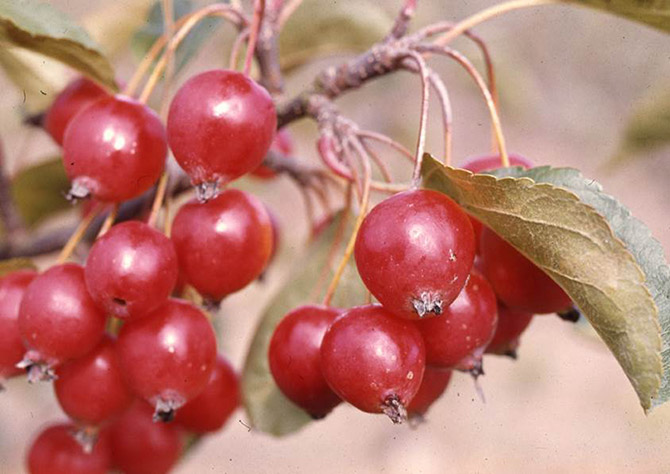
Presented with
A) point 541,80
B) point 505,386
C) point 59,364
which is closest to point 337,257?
point 59,364

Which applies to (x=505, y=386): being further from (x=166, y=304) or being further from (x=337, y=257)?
(x=166, y=304)

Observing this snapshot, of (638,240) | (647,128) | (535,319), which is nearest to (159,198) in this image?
(638,240)

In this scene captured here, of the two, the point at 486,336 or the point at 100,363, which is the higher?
the point at 486,336

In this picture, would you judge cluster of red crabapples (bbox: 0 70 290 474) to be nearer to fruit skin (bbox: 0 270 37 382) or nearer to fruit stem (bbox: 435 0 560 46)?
fruit skin (bbox: 0 270 37 382)

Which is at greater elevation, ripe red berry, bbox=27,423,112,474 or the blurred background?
ripe red berry, bbox=27,423,112,474

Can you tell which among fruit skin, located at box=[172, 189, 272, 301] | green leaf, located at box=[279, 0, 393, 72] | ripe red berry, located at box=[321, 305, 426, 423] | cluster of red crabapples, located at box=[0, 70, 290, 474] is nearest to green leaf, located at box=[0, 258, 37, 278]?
cluster of red crabapples, located at box=[0, 70, 290, 474]

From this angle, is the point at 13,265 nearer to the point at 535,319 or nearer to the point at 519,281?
the point at 519,281

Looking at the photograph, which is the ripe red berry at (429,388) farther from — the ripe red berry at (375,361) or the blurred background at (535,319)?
the blurred background at (535,319)
